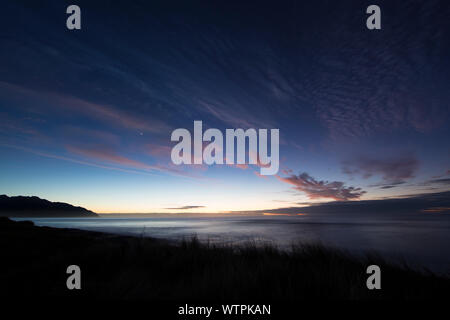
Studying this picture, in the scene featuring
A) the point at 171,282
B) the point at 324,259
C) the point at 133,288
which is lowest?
the point at 324,259

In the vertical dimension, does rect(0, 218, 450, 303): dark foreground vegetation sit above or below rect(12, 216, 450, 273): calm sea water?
above

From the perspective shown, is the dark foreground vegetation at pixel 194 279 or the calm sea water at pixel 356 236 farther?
the calm sea water at pixel 356 236

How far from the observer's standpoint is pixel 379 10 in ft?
21.1

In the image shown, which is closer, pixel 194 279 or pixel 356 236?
pixel 194 279

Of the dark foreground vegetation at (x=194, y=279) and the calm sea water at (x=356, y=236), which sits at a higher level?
the dark foreground vegetation at (x=194, y=279)

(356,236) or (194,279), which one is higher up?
(194,279)

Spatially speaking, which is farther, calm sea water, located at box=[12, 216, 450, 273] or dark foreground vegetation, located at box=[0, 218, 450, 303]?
calm sea water, located at box=[12, 216, 450, 273]
